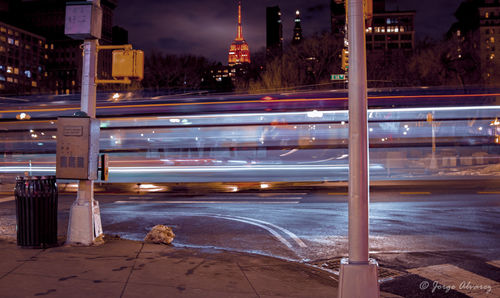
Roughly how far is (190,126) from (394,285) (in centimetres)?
1189

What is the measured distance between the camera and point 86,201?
7.76m

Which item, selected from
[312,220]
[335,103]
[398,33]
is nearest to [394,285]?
[312,220]

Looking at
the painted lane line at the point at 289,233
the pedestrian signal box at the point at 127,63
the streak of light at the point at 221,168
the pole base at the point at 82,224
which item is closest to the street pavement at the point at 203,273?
the pole base at the point at 82,224

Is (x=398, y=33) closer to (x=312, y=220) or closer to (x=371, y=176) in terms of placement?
(x=371, y=176)

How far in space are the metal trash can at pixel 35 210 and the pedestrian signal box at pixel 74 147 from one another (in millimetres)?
343

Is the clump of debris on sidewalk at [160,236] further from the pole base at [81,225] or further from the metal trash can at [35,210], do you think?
the metal trash can at [35,210]

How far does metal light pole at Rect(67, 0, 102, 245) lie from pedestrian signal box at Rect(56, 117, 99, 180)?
0.31 metres

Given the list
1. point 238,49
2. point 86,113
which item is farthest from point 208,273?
point 238,49

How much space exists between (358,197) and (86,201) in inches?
199

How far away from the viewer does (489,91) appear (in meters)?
17.0

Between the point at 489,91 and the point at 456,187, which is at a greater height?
the point at 489,91

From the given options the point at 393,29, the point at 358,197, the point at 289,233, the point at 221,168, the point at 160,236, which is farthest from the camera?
the point at 393,29
